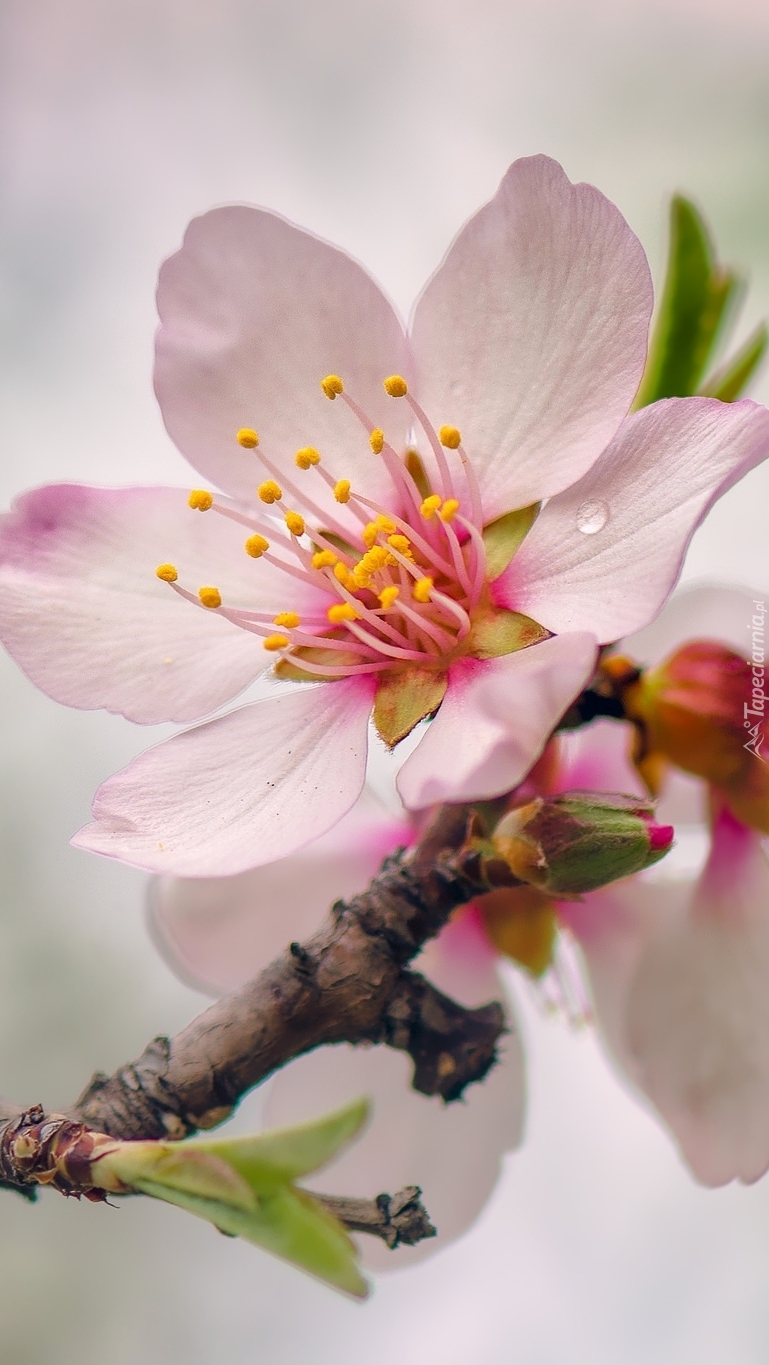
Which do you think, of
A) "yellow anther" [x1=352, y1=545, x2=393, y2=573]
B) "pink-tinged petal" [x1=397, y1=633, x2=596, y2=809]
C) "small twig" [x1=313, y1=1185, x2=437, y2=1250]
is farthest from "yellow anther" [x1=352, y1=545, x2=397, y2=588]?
"small twig" [x1=313, y1=1185, x2=437, y2=1250]

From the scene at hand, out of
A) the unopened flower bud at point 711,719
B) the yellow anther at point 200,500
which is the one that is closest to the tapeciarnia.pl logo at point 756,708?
the unopened flower bud at point 711,719

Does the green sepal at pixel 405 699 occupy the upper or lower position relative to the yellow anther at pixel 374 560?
lower

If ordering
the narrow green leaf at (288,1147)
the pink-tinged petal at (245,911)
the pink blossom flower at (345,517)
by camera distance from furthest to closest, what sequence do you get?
the pink-tinged petal at (245,911), the pink blossom flower at (345,517), the narrow green leaf at (288,1147)

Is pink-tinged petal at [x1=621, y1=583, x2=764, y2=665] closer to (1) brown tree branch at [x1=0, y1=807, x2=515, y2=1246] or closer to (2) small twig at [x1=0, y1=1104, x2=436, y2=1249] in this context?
(1) brown tree branch at [x1=0, y1=807, x2=515, y2=1246]

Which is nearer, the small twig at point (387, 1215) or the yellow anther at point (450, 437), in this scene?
the small twig at point (387, 1215)

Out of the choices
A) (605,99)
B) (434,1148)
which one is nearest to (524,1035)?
(434,1148)

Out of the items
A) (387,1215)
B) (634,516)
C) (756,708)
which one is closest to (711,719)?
(756,708)

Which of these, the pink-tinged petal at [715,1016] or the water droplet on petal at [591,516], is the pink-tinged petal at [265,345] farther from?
the pink-tinged petal at [715,1016]
